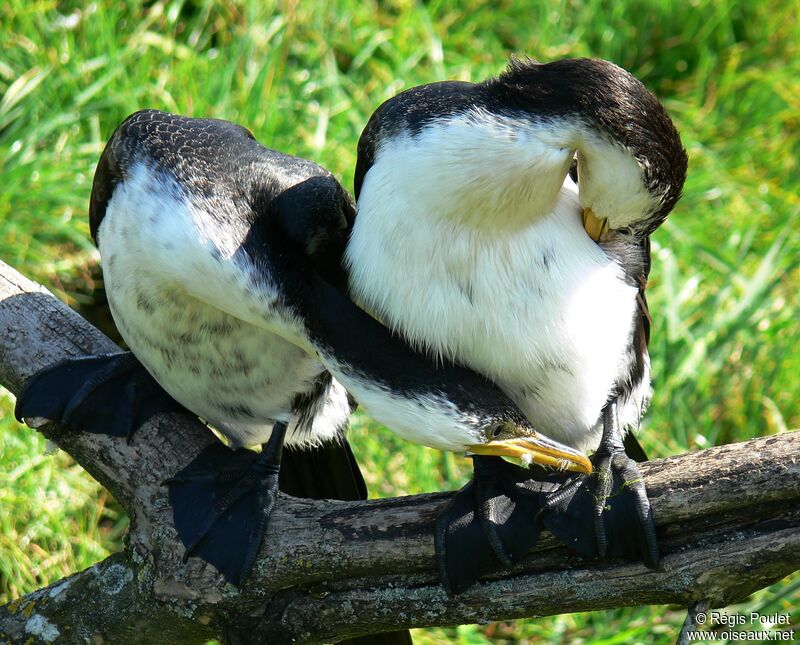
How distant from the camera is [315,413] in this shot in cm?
327

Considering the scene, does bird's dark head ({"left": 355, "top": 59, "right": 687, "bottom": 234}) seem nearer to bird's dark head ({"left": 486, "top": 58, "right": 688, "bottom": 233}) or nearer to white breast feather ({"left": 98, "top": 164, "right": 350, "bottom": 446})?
bird's dark head ({"left": 486, "top": 58, "right": 688, "bottom": 233})

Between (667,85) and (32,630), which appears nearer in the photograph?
(32,630)

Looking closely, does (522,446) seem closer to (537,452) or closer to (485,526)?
(537,452)

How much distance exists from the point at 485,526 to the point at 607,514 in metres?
0.30

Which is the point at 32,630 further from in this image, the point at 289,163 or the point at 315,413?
the point at 289,163

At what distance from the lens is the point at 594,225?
2.70 metres

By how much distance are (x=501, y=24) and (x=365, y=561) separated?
3.96 m

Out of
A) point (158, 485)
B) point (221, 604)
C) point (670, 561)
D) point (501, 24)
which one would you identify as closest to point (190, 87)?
point (501, 24)

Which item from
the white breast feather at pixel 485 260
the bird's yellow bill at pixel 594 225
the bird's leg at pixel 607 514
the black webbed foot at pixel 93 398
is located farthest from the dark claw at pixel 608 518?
the black webbed foot at pixel 93 398

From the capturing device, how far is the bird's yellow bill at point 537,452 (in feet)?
8.10

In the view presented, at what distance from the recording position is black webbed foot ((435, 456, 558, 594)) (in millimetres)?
2549

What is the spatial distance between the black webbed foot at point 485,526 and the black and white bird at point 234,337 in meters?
0.18

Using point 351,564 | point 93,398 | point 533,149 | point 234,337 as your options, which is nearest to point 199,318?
point 234,337

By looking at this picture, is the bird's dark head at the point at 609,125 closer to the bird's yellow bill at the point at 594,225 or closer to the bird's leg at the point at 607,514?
the bird's yellow bill at the point at 594,225
